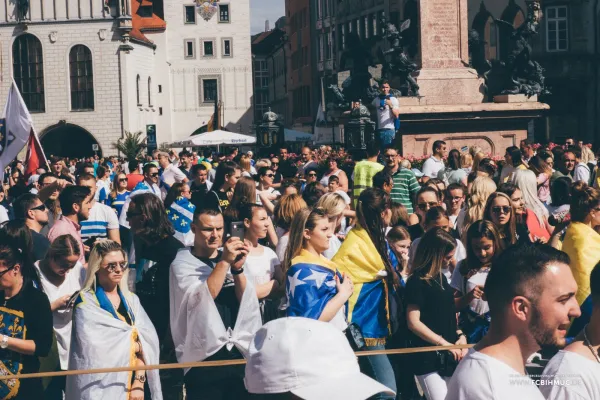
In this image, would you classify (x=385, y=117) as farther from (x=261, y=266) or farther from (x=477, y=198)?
(x=261, y=266)

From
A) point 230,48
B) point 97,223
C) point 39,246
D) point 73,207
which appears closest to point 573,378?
point 39,246

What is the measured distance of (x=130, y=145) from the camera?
213ft

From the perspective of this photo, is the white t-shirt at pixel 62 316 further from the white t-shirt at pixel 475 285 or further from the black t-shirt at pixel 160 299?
the white t-shirt at pixel 475 285

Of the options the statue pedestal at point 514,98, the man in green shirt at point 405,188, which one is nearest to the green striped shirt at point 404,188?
the man in green shirt at point 405,188

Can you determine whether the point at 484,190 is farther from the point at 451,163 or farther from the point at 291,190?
the point at 451,163

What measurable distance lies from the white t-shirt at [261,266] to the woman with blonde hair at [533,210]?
2833 mm

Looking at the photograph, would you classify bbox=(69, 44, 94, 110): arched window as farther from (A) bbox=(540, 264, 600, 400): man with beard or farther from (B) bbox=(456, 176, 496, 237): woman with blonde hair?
(A) bbox=(540, 264, 600, 400): man with beard

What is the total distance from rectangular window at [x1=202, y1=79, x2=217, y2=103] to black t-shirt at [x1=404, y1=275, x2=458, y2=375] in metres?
74.5

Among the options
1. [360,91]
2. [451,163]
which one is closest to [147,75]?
[360,91]

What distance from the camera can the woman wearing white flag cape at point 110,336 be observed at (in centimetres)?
643

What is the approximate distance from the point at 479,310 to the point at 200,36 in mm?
74618

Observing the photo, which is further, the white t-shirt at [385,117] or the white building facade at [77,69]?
the white building facade at [77,69]

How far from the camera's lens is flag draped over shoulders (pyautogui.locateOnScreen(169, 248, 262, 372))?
640 centimetres

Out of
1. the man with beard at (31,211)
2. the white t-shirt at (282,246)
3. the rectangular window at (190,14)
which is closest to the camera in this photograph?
the white t-shirt at (282,246)
